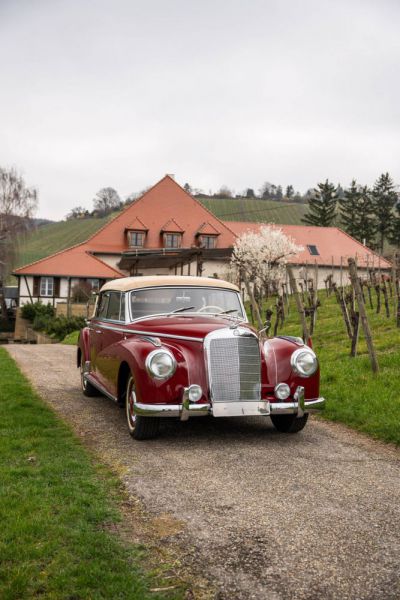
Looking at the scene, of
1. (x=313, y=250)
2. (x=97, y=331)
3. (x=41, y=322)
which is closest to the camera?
(x=97, y=331)

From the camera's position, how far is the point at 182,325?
6543mm

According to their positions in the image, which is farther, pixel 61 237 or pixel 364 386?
pixel 61 237

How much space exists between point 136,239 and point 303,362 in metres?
40.9

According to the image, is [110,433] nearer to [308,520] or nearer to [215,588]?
[308,520]

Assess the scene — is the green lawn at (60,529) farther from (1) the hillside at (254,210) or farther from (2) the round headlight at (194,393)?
(1) the hillside at (254,210)

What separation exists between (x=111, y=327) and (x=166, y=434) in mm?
1881

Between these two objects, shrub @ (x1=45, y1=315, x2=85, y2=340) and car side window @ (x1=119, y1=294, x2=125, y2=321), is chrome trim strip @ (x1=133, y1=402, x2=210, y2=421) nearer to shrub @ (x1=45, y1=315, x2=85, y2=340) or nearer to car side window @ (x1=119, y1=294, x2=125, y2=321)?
car side window @ (x1=119, y1=294, x2=125, y2=321)

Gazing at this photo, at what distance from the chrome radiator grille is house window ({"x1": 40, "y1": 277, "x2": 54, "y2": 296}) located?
37374 millimetres

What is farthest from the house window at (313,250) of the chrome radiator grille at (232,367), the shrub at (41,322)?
the chrome radiator grille at (232,367)

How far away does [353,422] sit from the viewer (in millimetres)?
7344

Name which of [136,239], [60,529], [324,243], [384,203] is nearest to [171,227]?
[136,239]

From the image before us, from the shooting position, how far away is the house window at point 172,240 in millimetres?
46438

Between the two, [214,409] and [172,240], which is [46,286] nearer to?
[172,240]

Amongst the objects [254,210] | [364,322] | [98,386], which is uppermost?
[254,210]
